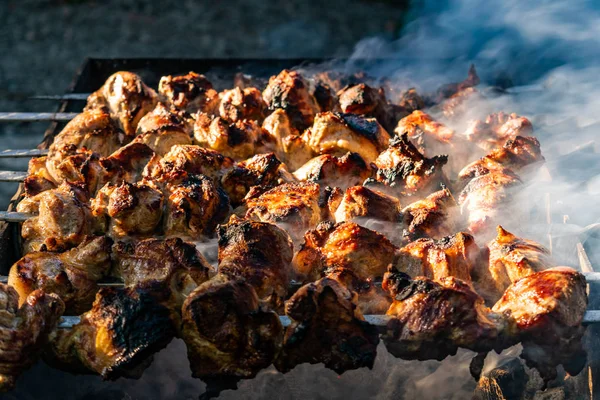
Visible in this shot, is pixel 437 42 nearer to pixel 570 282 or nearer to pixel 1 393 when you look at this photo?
pixel 570 282

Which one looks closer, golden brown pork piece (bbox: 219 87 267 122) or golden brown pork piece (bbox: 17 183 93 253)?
golden brown pork piece (bbox: 17 183 93 253)

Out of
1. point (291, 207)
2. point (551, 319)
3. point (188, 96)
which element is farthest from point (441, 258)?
point (188, 96)

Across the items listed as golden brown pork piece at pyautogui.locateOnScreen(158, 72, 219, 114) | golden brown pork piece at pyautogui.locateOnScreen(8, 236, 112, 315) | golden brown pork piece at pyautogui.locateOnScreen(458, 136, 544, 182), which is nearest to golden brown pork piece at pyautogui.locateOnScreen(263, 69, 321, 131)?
golden brown pork piece at pyautogui.locateOnScreen(158, 72, 219, 114)

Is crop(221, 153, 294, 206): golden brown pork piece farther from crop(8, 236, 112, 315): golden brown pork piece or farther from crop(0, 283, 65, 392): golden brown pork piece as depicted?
crop(0, 283, 65, 392): golden brown pork piece

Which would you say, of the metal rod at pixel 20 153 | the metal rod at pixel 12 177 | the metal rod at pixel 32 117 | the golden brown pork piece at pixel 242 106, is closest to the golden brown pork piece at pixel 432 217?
the golden brown pork piece at pixel 242 106

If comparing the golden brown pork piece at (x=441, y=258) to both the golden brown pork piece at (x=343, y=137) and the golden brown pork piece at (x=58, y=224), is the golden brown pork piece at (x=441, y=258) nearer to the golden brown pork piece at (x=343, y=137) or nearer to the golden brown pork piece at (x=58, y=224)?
the golden brown pork piece at (x=343, y=137)

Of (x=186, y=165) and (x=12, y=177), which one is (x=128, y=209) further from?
(x=12, y=177)
